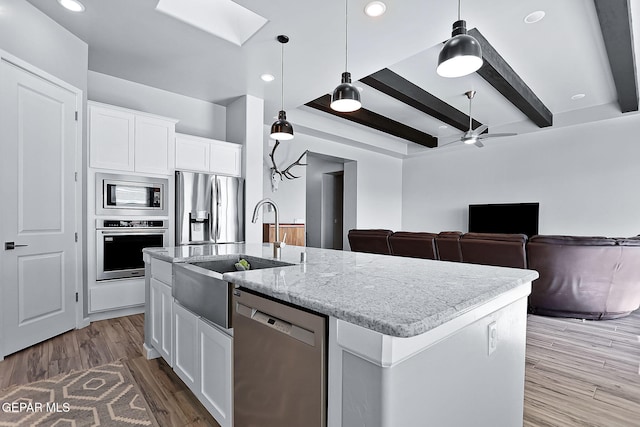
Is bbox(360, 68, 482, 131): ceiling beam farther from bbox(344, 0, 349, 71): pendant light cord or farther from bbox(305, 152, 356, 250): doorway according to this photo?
bbox(305, 152, 356, 250): doorway

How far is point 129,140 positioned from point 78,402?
261cm

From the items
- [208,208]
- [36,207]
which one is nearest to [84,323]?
A: [36,207]

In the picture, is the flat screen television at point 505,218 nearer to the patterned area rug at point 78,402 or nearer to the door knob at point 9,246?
the patterned area rug at point 78,402

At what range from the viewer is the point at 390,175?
26.7 feet

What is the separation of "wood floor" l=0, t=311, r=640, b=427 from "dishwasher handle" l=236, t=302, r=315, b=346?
0.88 meters

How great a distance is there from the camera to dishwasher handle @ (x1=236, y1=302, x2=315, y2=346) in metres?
0.98

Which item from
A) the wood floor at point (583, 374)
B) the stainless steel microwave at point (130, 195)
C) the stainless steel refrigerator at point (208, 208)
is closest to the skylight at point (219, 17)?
the stainless steel refrigerator at point (208, 208)

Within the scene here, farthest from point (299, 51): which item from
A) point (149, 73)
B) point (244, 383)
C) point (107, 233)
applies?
point (244, 383)

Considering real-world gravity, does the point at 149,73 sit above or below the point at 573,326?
above

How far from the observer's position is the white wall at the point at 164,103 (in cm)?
380

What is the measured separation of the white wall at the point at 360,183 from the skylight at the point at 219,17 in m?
2.67

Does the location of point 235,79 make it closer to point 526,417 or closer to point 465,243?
point 465,243

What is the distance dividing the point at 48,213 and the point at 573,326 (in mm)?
5209

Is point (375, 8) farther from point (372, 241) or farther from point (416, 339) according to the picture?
point (372, 241)
